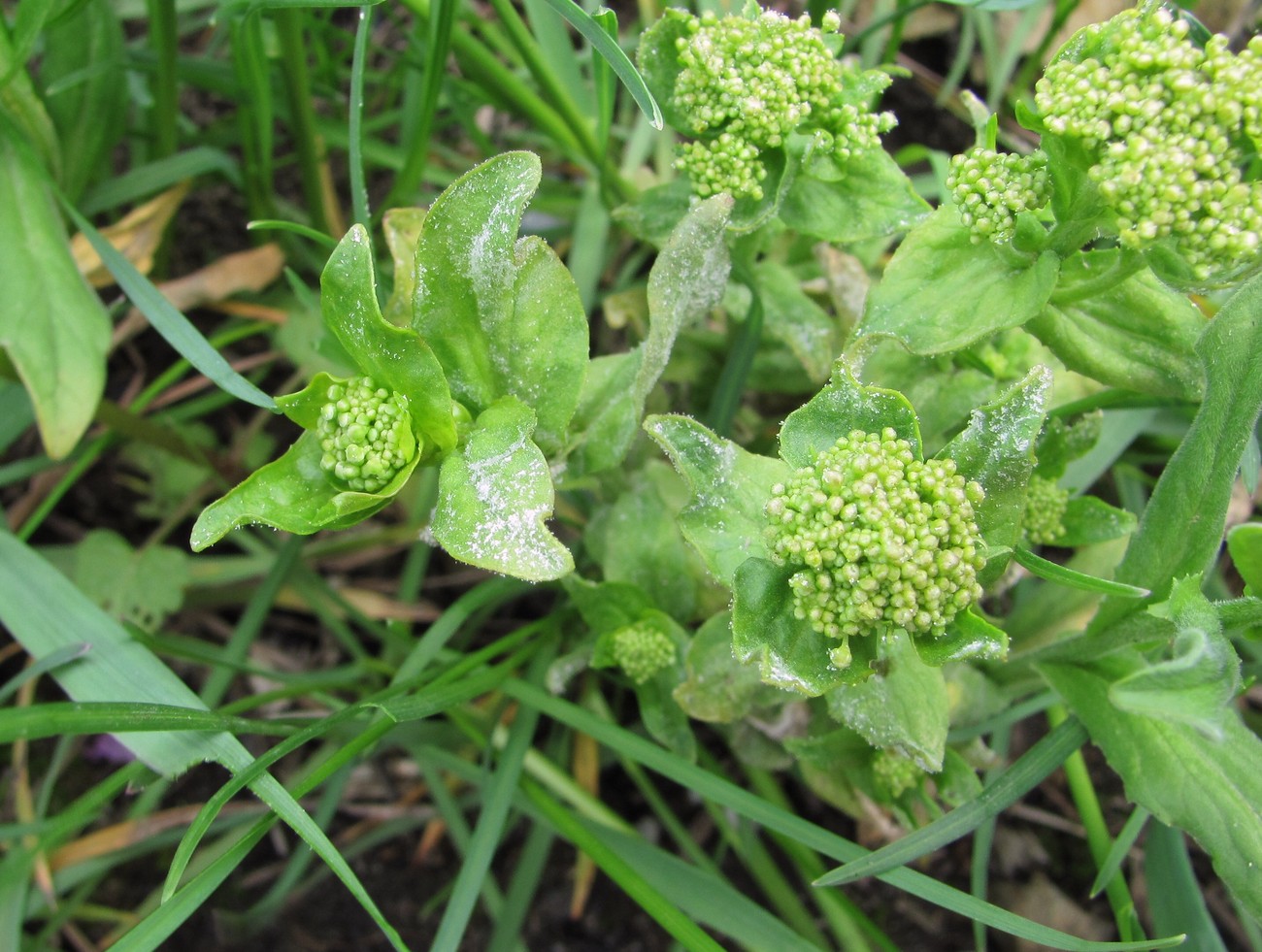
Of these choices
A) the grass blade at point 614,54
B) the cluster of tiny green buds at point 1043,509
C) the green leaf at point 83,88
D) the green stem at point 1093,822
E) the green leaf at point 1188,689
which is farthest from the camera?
the green leaf at point 83,88

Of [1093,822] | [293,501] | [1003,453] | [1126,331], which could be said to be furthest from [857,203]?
[1093,822]

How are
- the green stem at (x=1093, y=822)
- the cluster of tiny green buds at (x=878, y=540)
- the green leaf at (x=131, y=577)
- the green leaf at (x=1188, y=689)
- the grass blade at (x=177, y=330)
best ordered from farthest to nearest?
1. the green leaf at (x=131, y=577)
2. the green stem at (x=1093, y=822)
3. the grass blade at (x=177, y=330)
4. the cluster of tiny green buds at (x=878, y=540)
5. the green leaf at (x=1188, y=689)

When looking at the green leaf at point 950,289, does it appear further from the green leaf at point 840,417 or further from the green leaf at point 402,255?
the green leaf at point 402,255

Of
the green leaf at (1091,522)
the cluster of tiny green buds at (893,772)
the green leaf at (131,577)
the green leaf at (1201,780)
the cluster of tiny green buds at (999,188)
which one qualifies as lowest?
the green leaf at (131,577)

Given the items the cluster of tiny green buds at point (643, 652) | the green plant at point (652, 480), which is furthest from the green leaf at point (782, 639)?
the cluster of tiny green buds at point (643, 652)

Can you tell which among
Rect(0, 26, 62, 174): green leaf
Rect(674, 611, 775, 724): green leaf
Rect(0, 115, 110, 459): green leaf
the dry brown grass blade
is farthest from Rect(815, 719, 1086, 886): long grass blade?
the dry brown grass blade

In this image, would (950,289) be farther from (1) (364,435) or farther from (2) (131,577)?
(2) (131,577)

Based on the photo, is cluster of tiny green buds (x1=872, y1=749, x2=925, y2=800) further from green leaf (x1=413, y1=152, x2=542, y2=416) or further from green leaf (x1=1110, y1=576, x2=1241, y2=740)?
green leaf (x1=413, y1=152, x2=542, y2=416)
